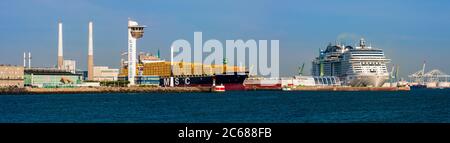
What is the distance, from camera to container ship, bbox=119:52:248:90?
110 m

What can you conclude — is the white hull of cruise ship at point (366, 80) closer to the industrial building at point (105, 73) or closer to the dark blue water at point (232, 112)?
the industrial building at point (105, 73)

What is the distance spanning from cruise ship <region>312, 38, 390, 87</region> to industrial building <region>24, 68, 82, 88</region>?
153 feet

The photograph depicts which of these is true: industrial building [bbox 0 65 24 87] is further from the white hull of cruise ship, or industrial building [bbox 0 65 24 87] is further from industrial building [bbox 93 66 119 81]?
the white hull of cruise ship

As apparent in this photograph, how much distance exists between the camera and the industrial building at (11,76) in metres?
97.3

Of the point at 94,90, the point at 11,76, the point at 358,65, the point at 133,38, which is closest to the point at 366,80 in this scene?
the point at 358,65

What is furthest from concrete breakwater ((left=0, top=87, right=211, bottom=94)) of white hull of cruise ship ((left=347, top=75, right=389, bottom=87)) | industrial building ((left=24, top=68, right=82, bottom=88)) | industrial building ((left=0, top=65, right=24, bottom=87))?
white hull of cruise ship ((left=347, top=75, right=389, bottom=87))

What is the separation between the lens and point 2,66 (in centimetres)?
9769

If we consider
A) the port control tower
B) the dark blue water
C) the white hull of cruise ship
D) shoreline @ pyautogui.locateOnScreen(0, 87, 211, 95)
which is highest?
the port control tower

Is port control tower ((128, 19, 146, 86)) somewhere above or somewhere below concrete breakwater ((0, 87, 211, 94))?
above
